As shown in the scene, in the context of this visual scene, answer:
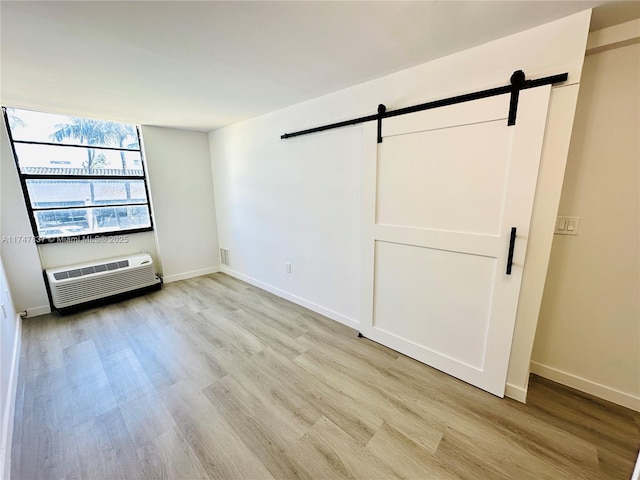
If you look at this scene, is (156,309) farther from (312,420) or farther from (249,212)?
(312,420)

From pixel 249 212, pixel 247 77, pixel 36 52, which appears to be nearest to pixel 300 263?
pixel 249 212

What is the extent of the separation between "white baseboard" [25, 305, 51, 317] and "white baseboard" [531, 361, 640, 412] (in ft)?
16.5

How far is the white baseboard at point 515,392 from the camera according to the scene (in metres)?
1.69

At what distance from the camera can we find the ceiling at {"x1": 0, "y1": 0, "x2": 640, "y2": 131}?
1.25 meters

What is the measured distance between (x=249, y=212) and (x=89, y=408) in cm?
252

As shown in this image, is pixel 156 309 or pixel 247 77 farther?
pixel 156 309

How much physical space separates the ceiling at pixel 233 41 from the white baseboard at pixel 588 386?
2236 millimetres

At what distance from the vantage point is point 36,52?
5.19ft

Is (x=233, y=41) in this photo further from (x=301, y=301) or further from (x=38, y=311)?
(x=38, y=311)

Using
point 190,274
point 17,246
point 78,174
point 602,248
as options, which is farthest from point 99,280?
point 602,248

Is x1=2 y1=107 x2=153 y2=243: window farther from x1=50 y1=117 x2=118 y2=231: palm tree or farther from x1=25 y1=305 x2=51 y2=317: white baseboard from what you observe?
x1=25 y1=305 x2=51 y2=317: white baseboard

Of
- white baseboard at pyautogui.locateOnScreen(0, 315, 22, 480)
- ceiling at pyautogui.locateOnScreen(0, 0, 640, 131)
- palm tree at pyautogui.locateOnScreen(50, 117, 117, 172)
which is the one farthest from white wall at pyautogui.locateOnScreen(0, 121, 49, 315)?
white baseboard at pyautogui.locateOnScreen(0, 315, 22, 480)

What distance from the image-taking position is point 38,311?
9.60 feet

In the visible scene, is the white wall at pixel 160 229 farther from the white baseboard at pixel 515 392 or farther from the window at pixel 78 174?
the white baseboard at pixel 515 392
